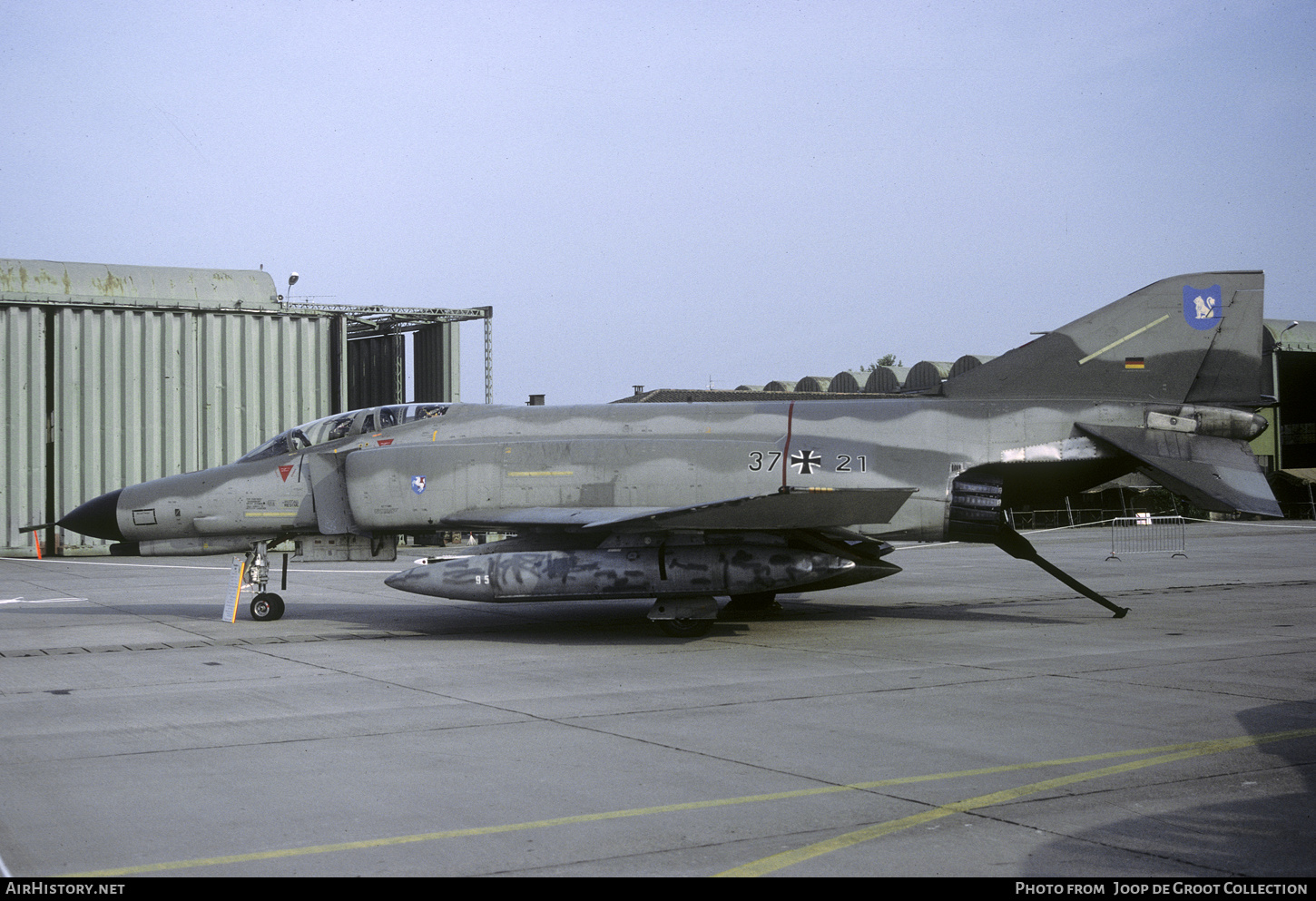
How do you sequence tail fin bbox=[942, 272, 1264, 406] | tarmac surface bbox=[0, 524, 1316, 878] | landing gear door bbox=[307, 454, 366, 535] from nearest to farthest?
tarmac surface bbox=[0, 524, 1316, 878], tail fin bbox=[942, 272, 1264, 406], landing gear door bbox=[307, 454, 366, 535]

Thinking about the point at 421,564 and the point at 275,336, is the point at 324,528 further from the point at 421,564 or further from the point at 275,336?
the point at 275,336

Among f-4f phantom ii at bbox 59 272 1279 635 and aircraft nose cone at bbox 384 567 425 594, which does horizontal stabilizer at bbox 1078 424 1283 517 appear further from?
aircraft nose cone at bbox 384 567 425 594

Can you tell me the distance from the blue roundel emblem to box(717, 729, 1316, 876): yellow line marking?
7.73 meters

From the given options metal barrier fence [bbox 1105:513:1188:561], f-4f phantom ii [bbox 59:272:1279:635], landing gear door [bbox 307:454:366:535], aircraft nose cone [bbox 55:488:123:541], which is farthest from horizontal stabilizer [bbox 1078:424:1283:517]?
aircraft nose cone [bbox 55:488:123:541]

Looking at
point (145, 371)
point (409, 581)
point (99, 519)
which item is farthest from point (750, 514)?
point (145, 371)

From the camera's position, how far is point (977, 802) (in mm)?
5562

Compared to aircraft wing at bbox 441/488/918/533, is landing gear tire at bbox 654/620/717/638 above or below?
below

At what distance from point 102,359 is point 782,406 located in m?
23.9

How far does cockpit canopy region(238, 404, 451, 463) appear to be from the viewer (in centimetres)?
1461

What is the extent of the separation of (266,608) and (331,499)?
71.8 inches

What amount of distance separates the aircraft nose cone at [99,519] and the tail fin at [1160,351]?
38.3 ft

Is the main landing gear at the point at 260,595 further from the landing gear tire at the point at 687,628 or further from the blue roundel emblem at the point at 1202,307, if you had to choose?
the blue roundel emblem at the point at 1202,307

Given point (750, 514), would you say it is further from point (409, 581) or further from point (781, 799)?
point (781, 799)
